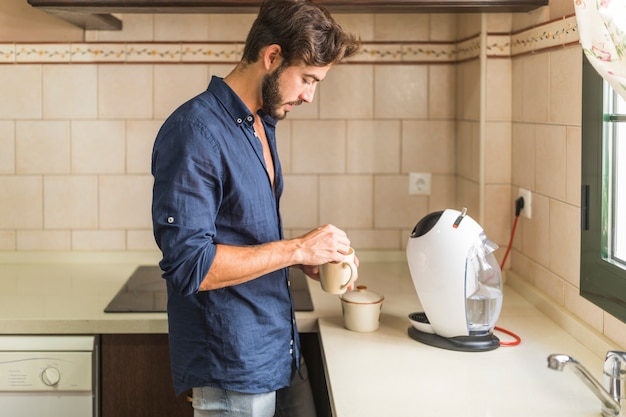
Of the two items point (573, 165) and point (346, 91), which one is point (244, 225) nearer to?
point (573, 165)

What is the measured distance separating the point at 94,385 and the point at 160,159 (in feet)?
2.85

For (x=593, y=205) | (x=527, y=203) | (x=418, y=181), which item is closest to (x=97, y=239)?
(x=418, y=181)

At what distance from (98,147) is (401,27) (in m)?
1.15

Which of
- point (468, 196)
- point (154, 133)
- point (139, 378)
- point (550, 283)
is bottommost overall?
point (139, 378)

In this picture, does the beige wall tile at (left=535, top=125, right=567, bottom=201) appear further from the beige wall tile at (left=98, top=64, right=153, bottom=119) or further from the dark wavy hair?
the beige wall tile at (left=98, top=64, right=153, bottom=119)

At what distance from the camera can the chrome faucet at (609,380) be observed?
4.50ft

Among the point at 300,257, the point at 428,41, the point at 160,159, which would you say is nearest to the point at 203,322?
the point at 300,257

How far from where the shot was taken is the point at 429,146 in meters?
2.82

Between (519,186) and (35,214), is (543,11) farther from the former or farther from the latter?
(35,214)

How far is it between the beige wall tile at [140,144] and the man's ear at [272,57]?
3.83 ft

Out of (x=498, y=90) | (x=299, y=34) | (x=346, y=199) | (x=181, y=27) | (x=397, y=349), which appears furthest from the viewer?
(x=346, y=199)

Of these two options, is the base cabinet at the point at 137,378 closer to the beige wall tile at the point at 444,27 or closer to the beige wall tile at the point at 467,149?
the beige wall tile at the point at 467,149

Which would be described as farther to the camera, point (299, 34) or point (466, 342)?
point (466, 342)

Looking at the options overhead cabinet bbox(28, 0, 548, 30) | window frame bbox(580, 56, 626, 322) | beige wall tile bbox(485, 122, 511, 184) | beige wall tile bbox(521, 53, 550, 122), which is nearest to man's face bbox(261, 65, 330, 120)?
overhead cabinet bbox(28, 0, 548, 30)
